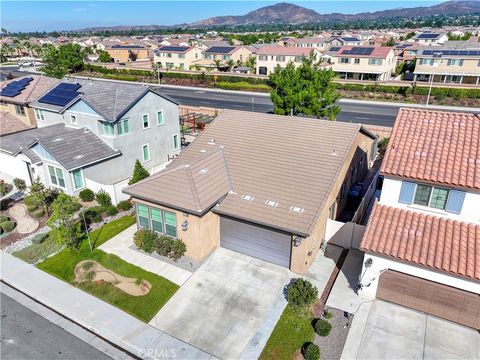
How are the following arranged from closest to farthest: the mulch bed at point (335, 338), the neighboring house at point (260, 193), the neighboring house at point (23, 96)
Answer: the mulch bed at point (335, 338) → the neighboring house at point (260, 193) → the neighboring house at point (23, 96)

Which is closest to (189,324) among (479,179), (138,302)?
(138,302)

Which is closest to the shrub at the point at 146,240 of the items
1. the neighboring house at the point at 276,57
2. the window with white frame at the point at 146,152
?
the window with white frame at the point at 146,152

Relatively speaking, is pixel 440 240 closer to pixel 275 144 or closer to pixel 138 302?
pixel 275 144

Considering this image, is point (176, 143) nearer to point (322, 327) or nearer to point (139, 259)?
point (139, 259)

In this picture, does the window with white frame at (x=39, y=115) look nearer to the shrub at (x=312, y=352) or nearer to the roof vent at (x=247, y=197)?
the roof vent at (x=247, y=197)

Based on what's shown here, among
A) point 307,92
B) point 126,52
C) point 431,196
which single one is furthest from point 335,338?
point 126,52
